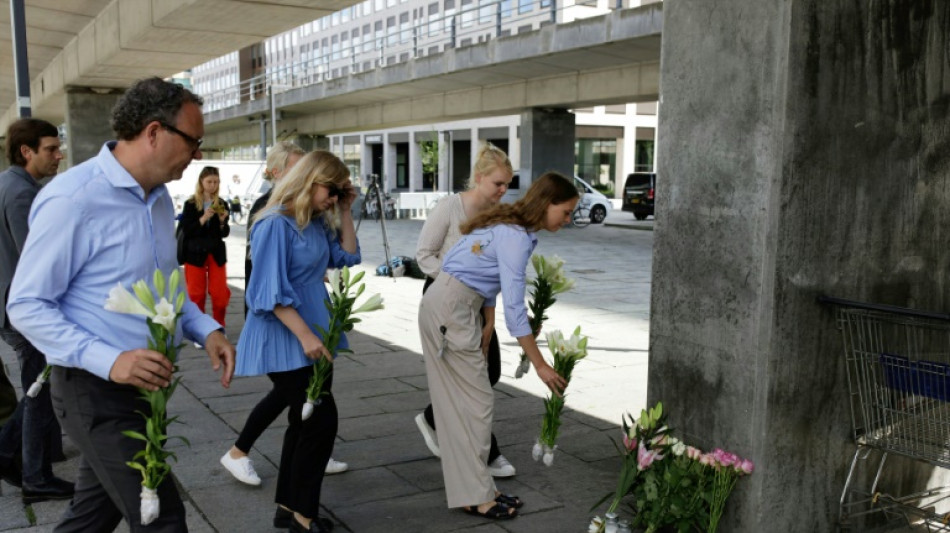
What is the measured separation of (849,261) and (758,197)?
61cm

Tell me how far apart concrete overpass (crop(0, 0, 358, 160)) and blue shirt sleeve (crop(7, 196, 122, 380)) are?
7970 mm

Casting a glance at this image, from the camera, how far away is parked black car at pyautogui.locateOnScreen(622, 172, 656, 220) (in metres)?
32.8

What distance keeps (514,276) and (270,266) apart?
1.10m

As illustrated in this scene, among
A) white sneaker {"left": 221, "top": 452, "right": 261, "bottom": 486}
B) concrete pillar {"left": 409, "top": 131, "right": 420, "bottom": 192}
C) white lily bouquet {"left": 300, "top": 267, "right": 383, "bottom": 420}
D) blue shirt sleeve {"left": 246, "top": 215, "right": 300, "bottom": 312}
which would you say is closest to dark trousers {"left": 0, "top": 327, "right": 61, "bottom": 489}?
white sneaker {"left": 221, "top": 452, "right": 261, "bottom": 486}

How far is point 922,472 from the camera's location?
175 inches

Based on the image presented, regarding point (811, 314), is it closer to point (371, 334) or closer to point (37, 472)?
point (37, 472)

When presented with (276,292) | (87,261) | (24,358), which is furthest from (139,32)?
(87,261)

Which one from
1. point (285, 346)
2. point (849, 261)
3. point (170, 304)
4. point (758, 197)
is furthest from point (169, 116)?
point (849, 261)

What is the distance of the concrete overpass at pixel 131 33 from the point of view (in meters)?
10.7

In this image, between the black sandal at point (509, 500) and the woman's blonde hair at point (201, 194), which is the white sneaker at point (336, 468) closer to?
the black sandal at point (509, 500)

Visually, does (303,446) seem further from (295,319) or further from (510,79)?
(510,79)

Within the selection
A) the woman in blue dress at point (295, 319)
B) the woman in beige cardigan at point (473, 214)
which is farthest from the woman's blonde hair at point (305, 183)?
the woman in beige cardigan at point (473, 214)

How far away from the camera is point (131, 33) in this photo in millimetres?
12656

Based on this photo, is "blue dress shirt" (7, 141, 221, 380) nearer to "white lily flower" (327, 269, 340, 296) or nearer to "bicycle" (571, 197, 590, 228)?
"white lily flower" (327, 269, 340, 296)
